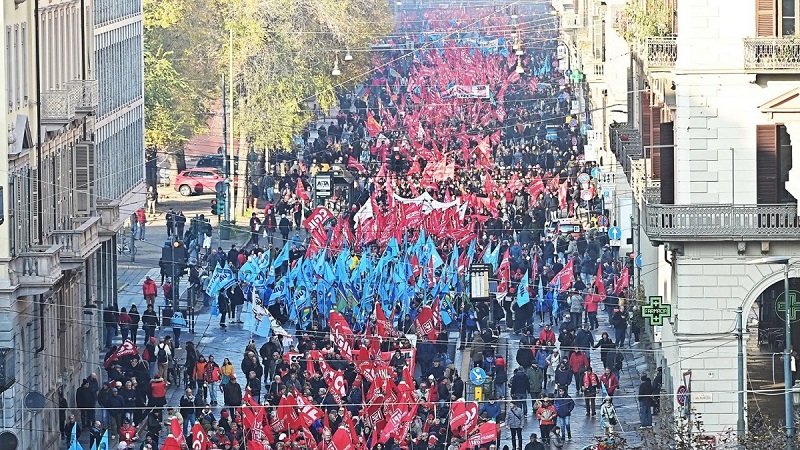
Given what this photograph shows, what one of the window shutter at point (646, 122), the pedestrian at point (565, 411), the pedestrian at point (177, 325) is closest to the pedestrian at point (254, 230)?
the pedestrian at point (177, 325)

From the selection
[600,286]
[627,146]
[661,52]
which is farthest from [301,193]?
[661,52]

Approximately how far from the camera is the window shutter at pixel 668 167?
5094cm

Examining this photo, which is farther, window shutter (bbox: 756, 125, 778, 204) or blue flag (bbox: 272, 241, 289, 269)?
blue flag (bbox: 272, 241, 289, 269)

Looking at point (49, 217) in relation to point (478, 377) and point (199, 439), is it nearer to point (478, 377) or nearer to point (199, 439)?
point (478, 377)

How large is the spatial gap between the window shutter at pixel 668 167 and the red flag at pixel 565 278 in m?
11.3

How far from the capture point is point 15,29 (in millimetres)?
53156

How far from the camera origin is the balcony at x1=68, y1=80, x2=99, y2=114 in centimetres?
5906

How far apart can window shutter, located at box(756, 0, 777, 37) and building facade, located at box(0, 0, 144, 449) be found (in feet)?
42.8

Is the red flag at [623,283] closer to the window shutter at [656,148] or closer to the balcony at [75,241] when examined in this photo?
the window shutter at [656,148]

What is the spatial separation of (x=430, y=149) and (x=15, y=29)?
147 feet

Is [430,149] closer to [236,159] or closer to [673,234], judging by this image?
[236,159]

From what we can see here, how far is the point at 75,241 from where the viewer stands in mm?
56062

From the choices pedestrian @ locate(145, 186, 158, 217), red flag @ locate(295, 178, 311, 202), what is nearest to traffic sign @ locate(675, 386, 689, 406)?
red flag @ locate(295, 178, 311, 202)

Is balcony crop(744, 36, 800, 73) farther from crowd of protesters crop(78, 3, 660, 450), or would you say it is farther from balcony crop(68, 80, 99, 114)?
balcony crop(68, 80, 99, 114)
